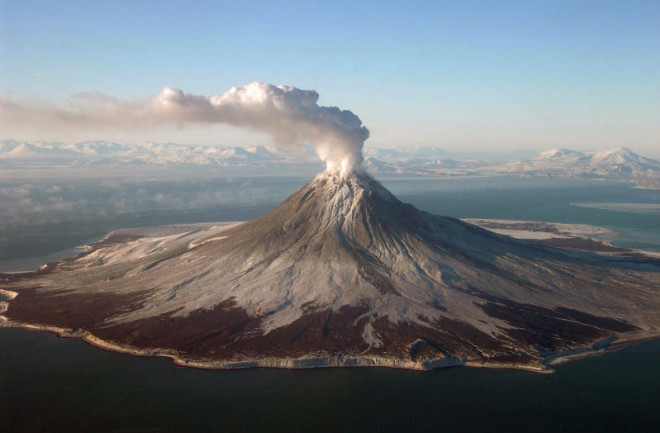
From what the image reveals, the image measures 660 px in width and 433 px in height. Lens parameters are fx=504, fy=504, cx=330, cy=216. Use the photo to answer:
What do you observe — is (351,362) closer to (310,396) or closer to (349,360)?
(349,360)

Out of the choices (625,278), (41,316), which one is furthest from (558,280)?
(41,316)

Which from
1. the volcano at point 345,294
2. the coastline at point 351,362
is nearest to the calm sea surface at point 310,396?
the coastline at point 351,362

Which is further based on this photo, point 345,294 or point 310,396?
point 345,294

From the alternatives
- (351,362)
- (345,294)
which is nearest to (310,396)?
(351,362)

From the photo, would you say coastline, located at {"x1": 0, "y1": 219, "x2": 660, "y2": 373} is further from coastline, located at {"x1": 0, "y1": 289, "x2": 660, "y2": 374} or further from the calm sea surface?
the calm sea surface

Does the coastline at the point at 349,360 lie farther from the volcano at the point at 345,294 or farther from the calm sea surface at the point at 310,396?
the calm sea surface at the point at 310,396

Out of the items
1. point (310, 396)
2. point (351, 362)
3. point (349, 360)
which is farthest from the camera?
point (349, 360)

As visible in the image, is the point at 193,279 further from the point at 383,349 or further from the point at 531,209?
the point at 531,209

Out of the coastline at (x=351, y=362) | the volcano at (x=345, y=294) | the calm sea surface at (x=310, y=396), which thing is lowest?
the calm sea surface at (x=310, y=396)

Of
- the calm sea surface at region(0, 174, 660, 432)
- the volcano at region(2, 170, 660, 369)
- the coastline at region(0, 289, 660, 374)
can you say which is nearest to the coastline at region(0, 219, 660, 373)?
the coastline at region(0, 289, 660, 374)
